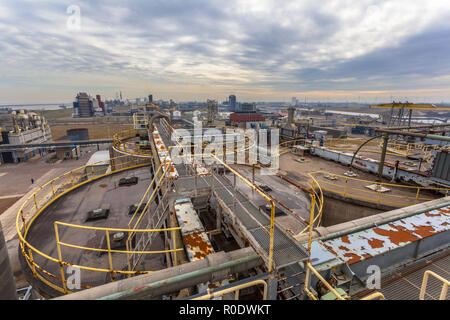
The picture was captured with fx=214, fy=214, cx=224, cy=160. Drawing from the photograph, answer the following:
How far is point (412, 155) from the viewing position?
1727 centimetres

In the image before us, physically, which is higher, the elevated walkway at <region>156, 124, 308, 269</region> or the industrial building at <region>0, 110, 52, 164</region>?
the elevated walkway at <region>156, 124, 308, 269</region>

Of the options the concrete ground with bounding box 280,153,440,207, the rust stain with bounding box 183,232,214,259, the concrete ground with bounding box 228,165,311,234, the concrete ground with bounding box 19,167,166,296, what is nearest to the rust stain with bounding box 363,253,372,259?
the rust stain with bounding box 183,232,214,259

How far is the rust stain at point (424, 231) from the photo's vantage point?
15.2ft

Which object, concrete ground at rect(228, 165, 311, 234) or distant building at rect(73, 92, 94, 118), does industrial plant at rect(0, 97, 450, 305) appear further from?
distant building at rect(73, 92, 94, 118)

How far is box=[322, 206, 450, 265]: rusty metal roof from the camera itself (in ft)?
13.4

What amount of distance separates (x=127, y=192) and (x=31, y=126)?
4765cm

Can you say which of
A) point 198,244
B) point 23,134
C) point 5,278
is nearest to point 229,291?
point 198,244

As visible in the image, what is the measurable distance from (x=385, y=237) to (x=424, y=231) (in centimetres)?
106

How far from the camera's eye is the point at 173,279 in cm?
299

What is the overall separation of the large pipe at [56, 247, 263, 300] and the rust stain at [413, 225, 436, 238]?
384cm

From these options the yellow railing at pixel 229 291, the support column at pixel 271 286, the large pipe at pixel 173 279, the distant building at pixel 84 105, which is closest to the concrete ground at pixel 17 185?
the large pipe at pixel 173 279

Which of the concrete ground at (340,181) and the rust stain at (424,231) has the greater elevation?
the rust stain at (424,231)

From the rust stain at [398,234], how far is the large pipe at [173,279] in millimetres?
3053

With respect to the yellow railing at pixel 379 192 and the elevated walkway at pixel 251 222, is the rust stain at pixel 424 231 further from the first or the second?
the yellow railing at pixel 379 192
